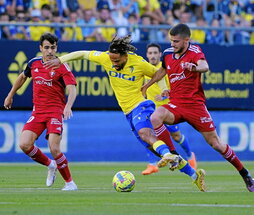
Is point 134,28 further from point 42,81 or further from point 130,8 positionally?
point 42,81

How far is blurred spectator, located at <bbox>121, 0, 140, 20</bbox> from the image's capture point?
2306 cm

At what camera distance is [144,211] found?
358 inches

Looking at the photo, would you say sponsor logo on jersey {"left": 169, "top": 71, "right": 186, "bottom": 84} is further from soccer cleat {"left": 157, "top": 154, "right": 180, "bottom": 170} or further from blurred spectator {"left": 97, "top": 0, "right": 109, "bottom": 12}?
blurred spectator {"left": 97, "top": 0, "right": 109, "bottom": 12}

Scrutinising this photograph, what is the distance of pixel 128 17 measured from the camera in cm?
2291

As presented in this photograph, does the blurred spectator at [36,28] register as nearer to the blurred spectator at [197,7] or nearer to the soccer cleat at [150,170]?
the blurred spectator at [197,7]

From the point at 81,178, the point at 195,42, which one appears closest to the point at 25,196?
the point at 81,178

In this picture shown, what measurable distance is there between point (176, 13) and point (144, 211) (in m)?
15.1

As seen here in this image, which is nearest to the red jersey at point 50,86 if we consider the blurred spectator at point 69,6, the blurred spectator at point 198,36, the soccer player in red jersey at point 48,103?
the soccer player in red jersey at point 48,103

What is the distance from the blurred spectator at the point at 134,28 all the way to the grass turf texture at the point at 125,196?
564 centimetres

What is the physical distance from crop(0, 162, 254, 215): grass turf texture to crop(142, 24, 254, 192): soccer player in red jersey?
1.98 feet

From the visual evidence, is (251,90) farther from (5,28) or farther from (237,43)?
(5,28)

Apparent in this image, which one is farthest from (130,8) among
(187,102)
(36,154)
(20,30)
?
(187,102)

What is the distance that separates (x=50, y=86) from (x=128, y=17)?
10.0m

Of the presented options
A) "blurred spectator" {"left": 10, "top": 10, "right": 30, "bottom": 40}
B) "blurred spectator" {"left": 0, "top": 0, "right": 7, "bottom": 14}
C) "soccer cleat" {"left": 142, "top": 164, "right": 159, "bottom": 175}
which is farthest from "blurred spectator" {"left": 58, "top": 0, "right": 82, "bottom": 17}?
"soccer cleat" {"left": 142, "top": 164, "right": 159, "bottom": 175}
